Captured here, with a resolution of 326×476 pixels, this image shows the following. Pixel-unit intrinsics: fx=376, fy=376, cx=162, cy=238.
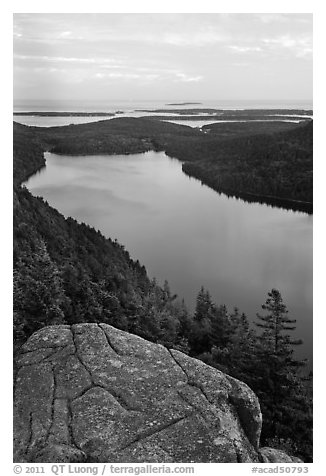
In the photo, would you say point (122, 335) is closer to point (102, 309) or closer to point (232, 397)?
point (232, 397)

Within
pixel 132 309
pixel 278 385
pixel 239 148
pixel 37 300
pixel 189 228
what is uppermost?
pixel 239 148

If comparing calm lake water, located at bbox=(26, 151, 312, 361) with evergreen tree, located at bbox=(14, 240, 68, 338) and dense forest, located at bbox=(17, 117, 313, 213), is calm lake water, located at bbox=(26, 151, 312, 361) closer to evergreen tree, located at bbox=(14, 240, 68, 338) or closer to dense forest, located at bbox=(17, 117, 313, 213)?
dense forest, located at bbox=(17, 117, 313, 213)

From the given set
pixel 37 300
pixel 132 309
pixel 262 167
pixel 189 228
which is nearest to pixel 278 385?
pixel 132 309

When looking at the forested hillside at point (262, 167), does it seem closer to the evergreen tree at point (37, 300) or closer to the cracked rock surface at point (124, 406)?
the cracked rock surface at point (124, 406)

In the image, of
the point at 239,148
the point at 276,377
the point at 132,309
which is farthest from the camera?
the point at 239,148

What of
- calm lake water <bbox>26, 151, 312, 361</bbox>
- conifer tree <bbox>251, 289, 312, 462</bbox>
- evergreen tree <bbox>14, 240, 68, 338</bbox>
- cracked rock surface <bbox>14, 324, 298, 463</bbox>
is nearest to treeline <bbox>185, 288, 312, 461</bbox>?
conifer tree <bbox>251, 289, 312, 462</bbox>

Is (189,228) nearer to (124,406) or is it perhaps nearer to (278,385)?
(278,385)
